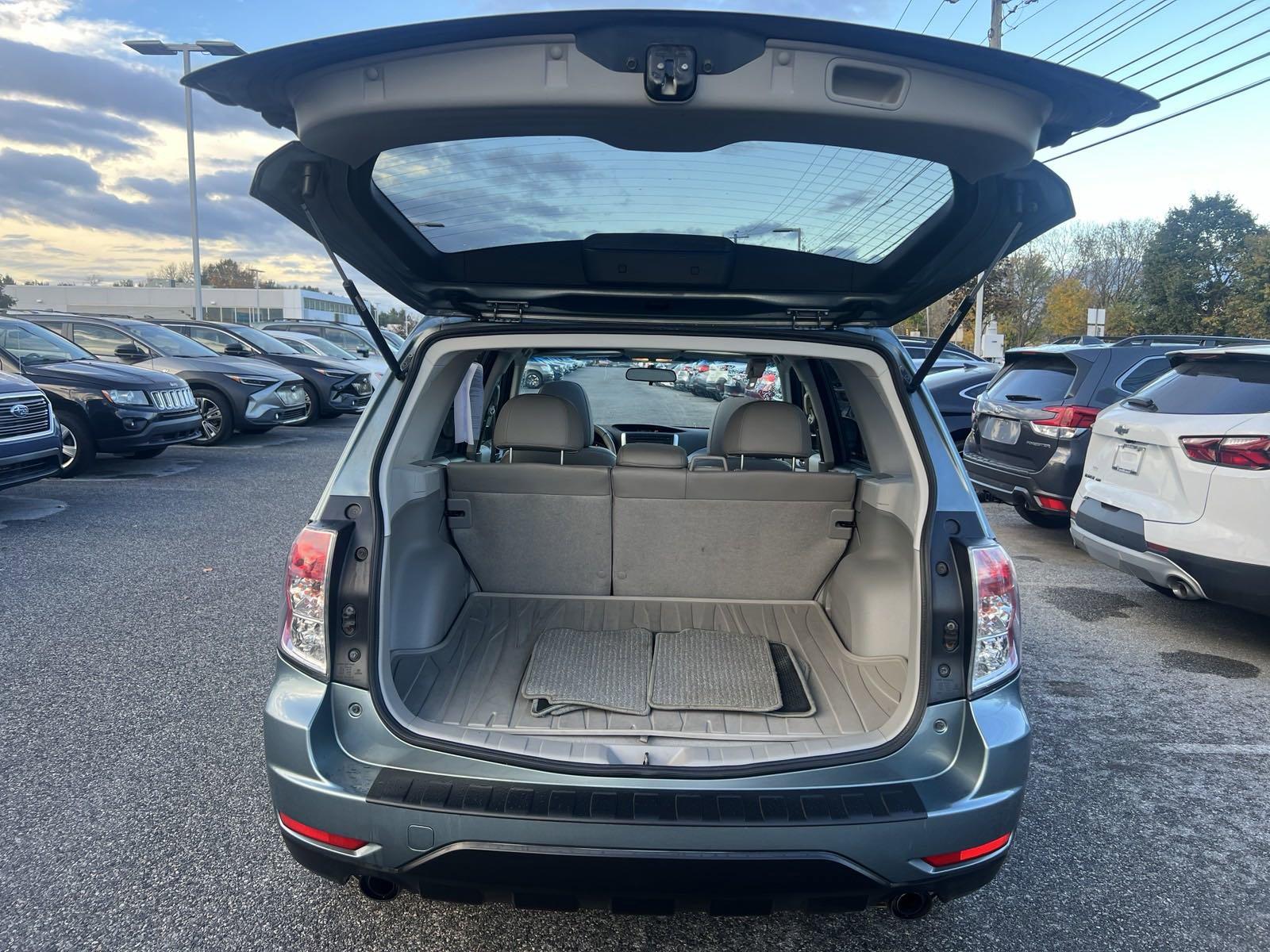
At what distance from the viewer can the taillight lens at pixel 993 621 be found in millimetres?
2086

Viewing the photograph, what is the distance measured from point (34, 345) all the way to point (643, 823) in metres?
9.59

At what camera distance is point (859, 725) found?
2406 millimetres

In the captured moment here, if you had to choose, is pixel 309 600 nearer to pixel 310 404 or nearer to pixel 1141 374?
pixel 1141 374

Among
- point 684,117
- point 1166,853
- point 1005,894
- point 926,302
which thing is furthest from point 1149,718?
point 684,117

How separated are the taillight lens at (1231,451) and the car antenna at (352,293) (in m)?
3.99

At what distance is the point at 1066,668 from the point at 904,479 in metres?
2.24

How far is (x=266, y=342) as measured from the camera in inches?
555

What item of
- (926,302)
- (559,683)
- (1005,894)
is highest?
(926,302)

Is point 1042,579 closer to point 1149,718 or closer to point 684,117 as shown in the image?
point 1149,718

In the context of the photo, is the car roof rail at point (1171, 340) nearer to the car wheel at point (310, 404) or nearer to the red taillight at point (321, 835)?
the red taillight at point (321, 835)

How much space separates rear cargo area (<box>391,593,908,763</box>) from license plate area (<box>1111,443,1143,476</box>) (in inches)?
→ 101

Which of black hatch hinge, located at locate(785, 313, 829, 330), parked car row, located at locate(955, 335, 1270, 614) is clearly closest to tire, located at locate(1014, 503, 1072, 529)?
parked car row, located at locate(955, 335, 1270, 614)

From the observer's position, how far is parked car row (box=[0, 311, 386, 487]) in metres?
6.80

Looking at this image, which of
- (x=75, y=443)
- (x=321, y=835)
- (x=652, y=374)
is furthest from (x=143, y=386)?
(x=321, y=835)
